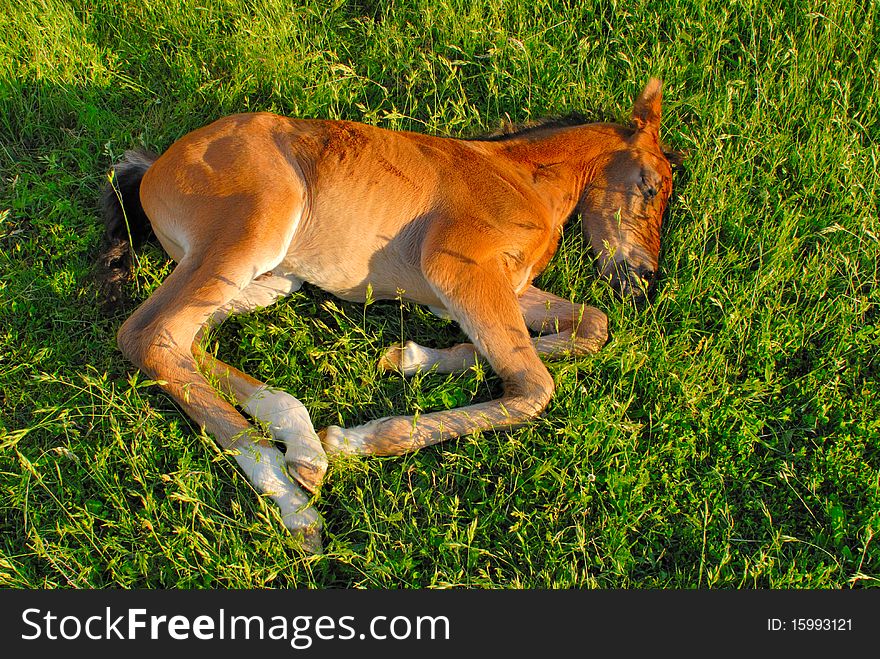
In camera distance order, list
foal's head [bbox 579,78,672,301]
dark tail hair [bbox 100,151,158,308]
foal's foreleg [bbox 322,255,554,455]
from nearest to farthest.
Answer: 1. foal's foreleg [bbox 322,255,554,455]
2. dark tail hair [bbox 100,151,158,308]
3. foal's head [bbox 579,78,672,301]

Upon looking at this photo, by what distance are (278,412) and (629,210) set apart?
2355 mm

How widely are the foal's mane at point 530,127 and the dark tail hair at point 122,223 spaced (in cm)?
208

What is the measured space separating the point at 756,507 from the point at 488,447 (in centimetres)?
126

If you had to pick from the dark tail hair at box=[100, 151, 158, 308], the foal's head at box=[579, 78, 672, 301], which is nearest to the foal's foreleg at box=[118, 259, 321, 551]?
the dark tail hair at box=[100, 151, 158, 308]

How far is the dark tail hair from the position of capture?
12.5ft

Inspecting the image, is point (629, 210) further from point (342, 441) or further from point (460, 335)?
point (342, 441)

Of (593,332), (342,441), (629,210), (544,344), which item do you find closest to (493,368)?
(544,344)

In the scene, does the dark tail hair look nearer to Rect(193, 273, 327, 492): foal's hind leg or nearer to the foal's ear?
Rect(193, 273, 327, 492): foal's hind leg

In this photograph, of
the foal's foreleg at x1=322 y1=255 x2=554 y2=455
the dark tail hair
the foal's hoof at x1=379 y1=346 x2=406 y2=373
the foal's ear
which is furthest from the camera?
the foal's ear

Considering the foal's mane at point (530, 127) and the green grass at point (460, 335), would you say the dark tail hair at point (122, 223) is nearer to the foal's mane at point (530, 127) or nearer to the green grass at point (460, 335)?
the green grass at point (460, 335)

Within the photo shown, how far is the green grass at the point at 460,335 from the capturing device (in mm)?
2973

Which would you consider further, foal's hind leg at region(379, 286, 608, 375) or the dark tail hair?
the dark tail hair

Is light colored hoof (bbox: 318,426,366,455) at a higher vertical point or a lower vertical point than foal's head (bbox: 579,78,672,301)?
lower

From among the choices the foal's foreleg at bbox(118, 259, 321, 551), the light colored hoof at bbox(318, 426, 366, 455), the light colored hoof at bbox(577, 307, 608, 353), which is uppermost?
the foal's foreleg at bbox(118, 259, 321, 551)
